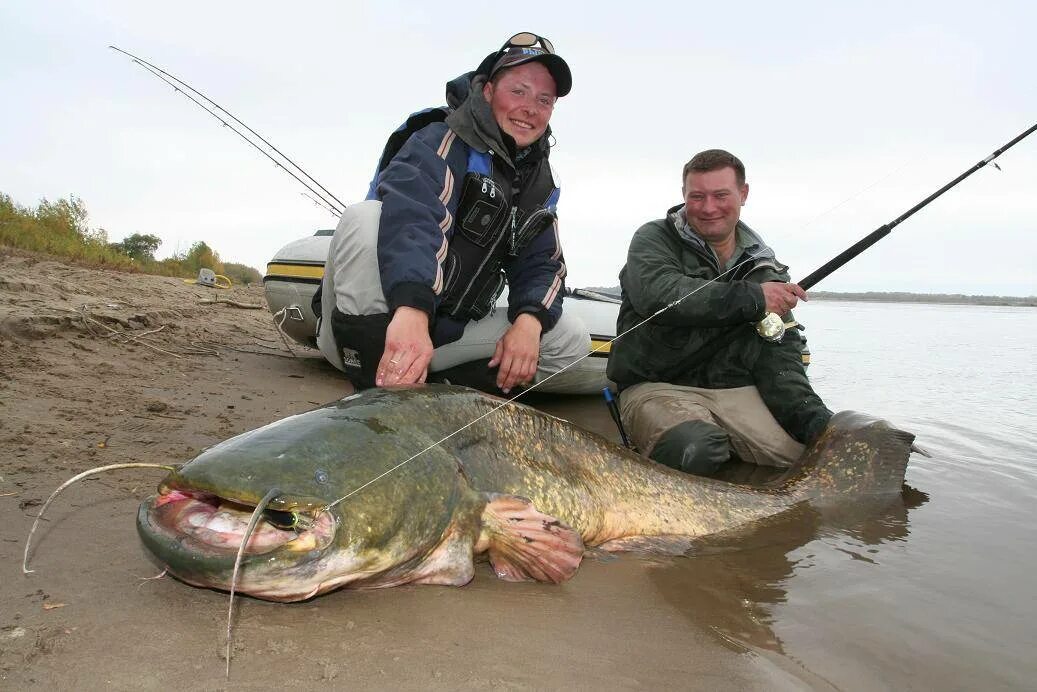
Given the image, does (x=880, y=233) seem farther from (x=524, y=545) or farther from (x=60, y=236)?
(x=60, y=236)

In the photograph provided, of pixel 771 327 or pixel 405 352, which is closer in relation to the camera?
pixel 405 352

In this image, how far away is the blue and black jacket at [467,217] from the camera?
3279mm

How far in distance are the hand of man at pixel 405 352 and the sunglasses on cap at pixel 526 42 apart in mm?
1805

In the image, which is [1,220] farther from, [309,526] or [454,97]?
[309,526]

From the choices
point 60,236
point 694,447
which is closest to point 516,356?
point 694,447

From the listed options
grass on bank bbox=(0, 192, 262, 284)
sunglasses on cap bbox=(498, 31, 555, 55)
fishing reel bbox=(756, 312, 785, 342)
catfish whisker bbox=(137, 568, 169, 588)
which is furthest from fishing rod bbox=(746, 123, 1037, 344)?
grass on bank bbox=(0, 192, 262, 284)

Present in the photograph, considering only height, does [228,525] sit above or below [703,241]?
below

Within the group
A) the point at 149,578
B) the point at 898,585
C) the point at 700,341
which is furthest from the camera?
the point at 700,341

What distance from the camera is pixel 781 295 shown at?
3971 mm

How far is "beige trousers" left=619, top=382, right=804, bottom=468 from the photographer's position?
4.42 metres

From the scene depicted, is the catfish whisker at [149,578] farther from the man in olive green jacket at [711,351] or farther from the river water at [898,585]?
the man in olive green jacket at [711,351]

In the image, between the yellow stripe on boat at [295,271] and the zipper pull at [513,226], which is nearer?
the zipper pull at [513,226]

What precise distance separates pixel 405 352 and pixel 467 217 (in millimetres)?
1172

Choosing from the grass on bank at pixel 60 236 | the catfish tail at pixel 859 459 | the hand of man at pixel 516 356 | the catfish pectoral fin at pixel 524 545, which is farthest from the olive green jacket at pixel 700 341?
the grass on bank at pixel 60 236
